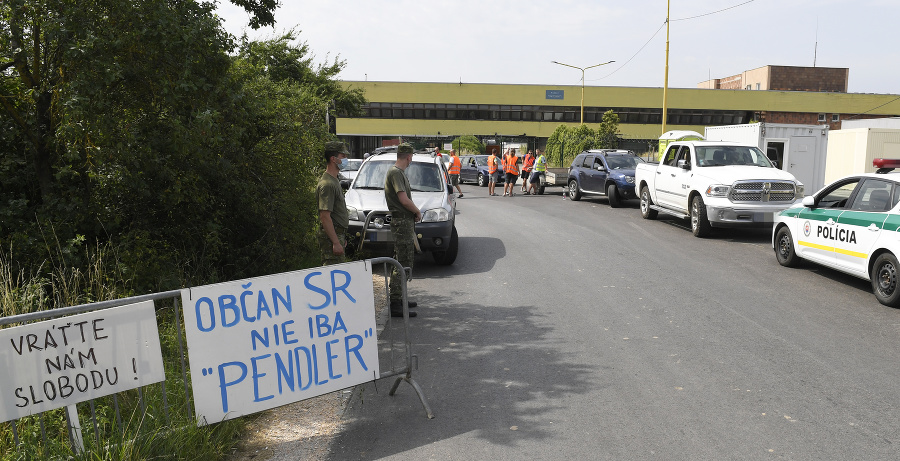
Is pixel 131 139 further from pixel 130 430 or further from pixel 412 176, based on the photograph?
pixel 412 176

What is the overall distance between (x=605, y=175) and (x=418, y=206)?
11.6 meters

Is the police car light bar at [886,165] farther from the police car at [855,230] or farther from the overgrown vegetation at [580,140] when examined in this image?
the overgrown vegetation at [580,140]

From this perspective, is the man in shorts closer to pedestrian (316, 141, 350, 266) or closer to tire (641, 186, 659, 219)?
tire (641, 186, 659, 219)

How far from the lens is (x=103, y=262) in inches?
249

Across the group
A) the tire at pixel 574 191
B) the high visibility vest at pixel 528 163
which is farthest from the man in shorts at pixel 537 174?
the tire at pixel 574 191

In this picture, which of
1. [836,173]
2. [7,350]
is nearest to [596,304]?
[7,350]

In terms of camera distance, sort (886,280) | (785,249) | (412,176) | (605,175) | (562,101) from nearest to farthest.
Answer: (886,280) < (785,249) < (412,176) < (605,175) < (562,101)

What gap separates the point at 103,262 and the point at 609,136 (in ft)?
114

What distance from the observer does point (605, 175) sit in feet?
68.5

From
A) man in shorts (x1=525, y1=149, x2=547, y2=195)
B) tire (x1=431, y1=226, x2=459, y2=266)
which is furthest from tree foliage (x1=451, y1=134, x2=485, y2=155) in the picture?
tire (x1=431, y1=226, x2=459, y2=266)

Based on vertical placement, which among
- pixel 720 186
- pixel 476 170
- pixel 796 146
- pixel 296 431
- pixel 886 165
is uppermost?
pixel 796 146

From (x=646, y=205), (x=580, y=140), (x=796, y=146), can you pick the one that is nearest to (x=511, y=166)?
(x=646, y=205)

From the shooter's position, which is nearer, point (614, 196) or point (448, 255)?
point (448, 255)

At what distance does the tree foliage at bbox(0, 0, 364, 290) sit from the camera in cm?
563
